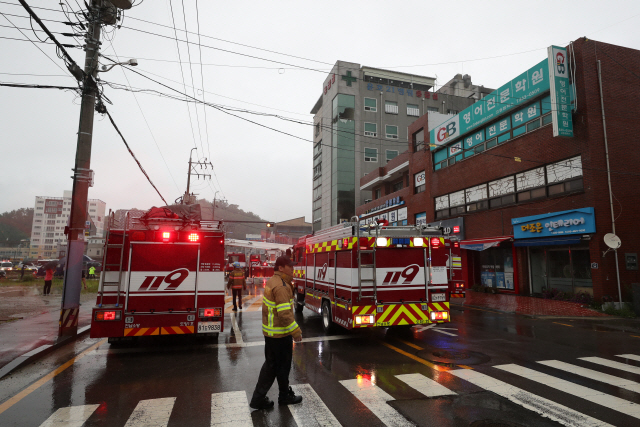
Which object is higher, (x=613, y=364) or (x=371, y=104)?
Answer: (x=371, y=104)

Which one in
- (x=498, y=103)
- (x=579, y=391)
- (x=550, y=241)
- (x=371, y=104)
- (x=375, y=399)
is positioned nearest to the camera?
(x=375, y=399)

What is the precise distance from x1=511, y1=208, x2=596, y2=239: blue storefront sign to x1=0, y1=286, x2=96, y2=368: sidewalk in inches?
703

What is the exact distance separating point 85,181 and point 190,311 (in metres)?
4.88

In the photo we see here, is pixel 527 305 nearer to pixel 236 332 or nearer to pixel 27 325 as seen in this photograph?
pixel 236 332

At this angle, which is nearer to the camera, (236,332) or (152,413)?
(152,413)

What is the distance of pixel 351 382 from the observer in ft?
18.7

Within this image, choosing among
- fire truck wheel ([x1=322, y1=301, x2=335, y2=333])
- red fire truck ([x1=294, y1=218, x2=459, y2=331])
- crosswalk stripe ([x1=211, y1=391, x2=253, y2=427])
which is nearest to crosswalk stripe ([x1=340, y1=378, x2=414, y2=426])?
crosswalk stripe ([x1=211, y1=391, x2=253, y2=427])

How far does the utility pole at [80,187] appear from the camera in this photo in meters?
9.26

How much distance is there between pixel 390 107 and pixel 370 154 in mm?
7433

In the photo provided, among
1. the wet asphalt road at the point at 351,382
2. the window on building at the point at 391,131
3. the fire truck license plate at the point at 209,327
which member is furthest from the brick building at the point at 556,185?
the window on building at the point at 391,131

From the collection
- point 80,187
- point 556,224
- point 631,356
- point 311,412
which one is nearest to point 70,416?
point 311,412

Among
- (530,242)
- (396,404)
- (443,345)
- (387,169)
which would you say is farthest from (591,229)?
(387,169)

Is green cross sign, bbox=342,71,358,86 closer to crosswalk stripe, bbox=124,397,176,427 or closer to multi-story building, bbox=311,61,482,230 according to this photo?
multi-story building, bbox=311,61,482,230

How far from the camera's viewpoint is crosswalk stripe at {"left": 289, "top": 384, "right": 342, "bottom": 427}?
429cm
